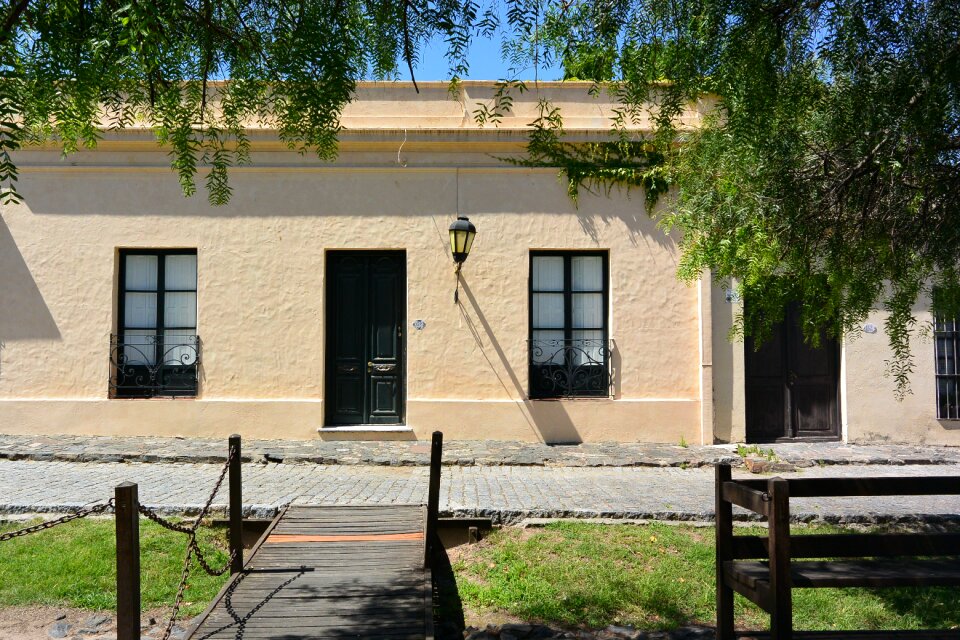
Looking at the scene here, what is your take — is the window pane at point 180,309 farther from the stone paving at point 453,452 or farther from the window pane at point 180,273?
the stone paving at point 453,452

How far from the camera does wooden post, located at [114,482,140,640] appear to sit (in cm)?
352

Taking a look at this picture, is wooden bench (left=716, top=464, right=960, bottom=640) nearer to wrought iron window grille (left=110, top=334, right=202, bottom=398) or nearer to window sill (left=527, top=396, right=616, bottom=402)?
window sill (left=527, top=396, right=616, bottom=402)

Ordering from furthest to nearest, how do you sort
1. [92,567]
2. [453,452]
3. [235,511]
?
[453,452] < [92,567] < [235,511]

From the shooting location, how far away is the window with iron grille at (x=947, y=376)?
11.1 m

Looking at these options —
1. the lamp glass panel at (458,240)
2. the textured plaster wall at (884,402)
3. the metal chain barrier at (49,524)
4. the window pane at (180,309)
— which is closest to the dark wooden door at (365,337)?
the lamp glass panel at (458,240)

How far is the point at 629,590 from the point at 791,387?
22.0 feet

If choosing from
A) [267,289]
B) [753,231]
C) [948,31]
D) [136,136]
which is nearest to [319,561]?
[753,231]

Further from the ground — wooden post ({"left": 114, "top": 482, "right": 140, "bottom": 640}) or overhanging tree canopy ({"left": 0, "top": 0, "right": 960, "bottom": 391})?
overhanging tree canopy ({"left": 0, "top": 0, "right": 960, "bottom": 391})

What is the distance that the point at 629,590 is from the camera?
5648 millimetres

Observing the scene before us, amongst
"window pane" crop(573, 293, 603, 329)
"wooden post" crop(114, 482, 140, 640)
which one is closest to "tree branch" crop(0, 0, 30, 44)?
"wooden post" crop(114, 482, 140, 640)

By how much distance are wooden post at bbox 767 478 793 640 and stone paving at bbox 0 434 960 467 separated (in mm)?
5835

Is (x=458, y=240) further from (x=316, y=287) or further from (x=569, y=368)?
(x=569, y=368)

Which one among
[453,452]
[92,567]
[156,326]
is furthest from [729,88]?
[156,326]

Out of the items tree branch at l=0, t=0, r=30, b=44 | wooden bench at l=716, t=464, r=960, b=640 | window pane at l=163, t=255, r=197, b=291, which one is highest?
tree branch at l=0, t=0, r=30, b=44
